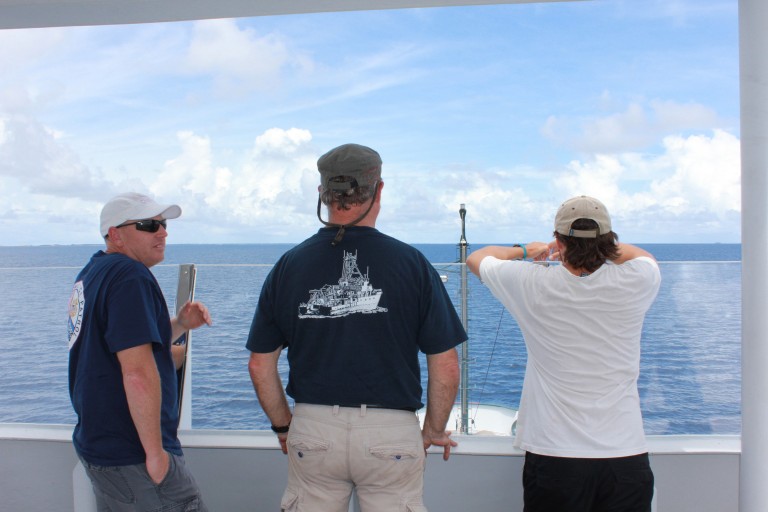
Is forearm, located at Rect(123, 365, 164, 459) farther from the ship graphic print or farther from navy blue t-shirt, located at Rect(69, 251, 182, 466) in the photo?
the ship graphic print

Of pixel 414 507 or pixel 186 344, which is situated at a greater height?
pixel 186 344

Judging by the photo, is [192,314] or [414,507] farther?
[192,314]

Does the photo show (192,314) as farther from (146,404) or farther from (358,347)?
(358,347)

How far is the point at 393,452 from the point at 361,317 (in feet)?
1.12

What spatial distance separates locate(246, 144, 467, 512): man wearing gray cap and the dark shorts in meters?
0.35

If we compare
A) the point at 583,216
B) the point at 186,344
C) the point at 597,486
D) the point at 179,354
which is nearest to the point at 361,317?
the point at 583,216

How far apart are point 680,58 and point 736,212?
65647 mm

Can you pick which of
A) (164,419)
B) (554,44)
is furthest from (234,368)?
(554,44)

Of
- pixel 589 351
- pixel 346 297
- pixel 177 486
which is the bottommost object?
pixel 177 486

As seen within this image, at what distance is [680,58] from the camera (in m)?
59.9

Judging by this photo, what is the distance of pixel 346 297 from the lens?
5.23 feet

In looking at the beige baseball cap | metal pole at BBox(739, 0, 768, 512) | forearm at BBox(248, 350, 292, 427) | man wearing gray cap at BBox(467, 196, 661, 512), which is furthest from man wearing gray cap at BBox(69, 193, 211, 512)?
metal pole at BBox(739, 0, 768, 512)

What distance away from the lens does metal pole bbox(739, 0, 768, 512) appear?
6.97 ft

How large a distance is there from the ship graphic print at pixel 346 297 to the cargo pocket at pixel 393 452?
334 mm
